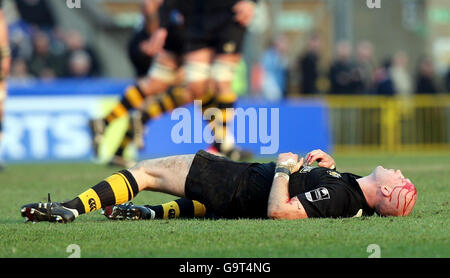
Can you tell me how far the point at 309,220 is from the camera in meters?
6.47

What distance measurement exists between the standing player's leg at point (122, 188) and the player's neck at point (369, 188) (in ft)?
3.77

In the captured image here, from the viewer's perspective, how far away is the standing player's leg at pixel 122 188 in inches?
253

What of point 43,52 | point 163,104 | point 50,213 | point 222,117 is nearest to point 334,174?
point 50,213

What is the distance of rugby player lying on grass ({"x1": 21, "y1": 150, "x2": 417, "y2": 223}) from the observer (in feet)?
20.8

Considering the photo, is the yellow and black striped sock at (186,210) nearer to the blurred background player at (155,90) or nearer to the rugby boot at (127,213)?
the rugby boot at (127,213)

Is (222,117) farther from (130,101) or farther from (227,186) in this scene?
(227,186)

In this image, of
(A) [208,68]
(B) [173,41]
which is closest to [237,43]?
(A) [208,68]

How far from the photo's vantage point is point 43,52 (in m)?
18.9

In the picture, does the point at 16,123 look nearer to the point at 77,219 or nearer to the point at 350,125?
the point at 350,125

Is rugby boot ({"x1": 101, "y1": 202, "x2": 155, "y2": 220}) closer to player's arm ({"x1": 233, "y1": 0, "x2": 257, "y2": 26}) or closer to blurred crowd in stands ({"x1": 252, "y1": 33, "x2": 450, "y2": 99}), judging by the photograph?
player's arm ({"x1": 233, "y1": 0, "x2": 257, "y2": 26})

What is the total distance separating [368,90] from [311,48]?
1.81 metres

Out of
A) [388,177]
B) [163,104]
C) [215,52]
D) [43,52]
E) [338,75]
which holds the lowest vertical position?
[338,75]

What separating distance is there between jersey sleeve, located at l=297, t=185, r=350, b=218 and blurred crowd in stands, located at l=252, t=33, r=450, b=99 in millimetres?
13247

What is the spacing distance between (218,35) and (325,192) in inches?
225
